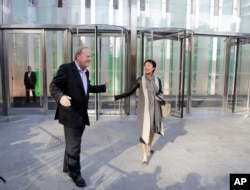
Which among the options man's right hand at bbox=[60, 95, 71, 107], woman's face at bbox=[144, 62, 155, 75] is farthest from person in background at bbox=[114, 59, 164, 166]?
man's right hand at bbox=[60, 95, 71, 107]

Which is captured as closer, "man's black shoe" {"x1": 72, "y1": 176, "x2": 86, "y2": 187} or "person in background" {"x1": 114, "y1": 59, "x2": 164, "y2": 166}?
"man's black shoe" {"x1": 72, "y1": 176, "x2": 86, "y2": 187}

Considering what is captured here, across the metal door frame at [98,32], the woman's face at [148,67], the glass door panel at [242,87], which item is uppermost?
the metal door frame at [98,32]

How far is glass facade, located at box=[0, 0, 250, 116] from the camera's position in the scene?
9.48 m

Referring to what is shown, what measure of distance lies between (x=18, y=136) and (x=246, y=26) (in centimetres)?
937

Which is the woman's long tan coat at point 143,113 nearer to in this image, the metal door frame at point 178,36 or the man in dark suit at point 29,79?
the metal door frame at point 178,36

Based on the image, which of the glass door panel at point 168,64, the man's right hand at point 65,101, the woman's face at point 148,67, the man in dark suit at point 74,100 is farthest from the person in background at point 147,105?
the glass door panel at point 168,64

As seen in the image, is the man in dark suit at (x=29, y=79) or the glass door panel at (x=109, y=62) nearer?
the glass door panel at (x=109, y=62)

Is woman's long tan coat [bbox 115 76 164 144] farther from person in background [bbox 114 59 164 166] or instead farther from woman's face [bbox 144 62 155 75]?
woman's face [bbox 144 62 155 75]

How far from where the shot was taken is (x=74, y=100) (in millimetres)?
3592

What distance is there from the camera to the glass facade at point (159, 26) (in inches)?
373

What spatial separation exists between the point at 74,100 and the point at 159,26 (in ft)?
25.2

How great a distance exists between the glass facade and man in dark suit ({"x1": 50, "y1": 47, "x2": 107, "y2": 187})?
5052 mm

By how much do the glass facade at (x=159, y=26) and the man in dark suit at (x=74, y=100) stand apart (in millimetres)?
5052

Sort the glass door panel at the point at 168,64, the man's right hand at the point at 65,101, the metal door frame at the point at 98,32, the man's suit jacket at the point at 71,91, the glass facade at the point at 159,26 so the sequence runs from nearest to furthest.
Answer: the man's right hand at the point at 65,101 < the man's suit jacket at the point at 71,91 < the metal door frame at the point at 98,32 < the glass facade at the point at 159,26 < the glass door panel at the point at 168,64
